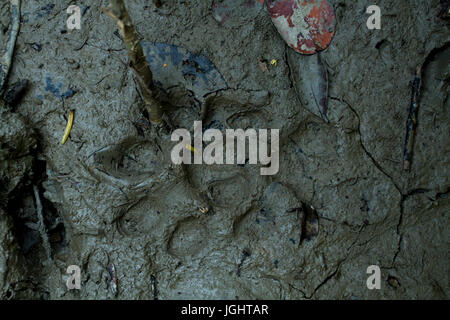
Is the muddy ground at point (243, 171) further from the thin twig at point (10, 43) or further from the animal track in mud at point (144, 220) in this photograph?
the thin twig at point (10, 43)

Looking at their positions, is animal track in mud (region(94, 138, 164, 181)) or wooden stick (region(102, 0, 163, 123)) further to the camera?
animal track in mud (region(94, 138, 164, 181))

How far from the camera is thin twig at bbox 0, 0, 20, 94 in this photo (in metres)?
2.21

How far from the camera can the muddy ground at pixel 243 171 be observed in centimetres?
212

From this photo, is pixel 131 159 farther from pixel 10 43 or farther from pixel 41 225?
pixel 10 43

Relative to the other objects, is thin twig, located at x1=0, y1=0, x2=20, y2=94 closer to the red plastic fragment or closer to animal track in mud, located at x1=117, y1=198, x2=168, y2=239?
animal track in mud, located at x1=117, y1=198, x2=168, y2=239

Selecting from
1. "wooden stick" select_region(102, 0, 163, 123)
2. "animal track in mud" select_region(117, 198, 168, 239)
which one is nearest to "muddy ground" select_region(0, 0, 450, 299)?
"animal track in mud" select_region(117, 198, 168, 239)

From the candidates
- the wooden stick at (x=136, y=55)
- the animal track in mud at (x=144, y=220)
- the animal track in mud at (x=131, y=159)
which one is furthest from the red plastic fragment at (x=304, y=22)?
the animal track in mud at (x=144, y=220)

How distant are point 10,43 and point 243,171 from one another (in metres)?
1.47

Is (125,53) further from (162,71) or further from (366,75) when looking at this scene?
(366,75)

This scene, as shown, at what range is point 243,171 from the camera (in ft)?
7.18

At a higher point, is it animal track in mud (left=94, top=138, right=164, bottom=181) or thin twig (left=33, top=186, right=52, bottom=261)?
animal track in mud (left=94, top=138, right=164, bottom=181)

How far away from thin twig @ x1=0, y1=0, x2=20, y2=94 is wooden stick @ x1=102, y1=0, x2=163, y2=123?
847 millimetres

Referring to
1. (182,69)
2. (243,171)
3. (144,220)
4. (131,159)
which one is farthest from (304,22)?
(144,220)
